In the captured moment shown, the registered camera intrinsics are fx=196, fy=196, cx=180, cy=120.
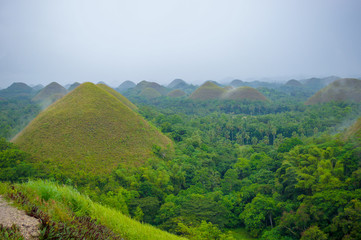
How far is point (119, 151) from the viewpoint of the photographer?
58.3ft

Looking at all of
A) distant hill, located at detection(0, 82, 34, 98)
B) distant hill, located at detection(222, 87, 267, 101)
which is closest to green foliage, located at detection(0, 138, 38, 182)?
distant hill, located at detection(222, 87, 267, 101)

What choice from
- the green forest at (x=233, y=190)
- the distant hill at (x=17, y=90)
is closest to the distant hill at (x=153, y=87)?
the distant hill at (x=17, y=90)

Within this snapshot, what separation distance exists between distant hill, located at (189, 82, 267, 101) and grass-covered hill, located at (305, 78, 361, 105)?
604 inches

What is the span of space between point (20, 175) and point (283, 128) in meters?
34.1

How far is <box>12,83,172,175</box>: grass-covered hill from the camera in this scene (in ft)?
51.4

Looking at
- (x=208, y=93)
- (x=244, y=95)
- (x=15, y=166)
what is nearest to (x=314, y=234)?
(x=15, y=166)

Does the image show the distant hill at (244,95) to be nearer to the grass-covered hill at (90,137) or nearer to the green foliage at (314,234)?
the grass-covered hill at (90,137)

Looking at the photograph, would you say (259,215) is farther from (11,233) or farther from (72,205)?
(11,233)

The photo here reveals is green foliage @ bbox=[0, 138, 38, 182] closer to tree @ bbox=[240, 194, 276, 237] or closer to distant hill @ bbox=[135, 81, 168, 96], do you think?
tree @ bbox=[240, 194, 276, 237]

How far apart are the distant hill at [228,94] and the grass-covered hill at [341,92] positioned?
1534 cm

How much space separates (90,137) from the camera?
18453 millimetres

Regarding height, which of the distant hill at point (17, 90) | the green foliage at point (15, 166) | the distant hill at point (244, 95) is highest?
the distant hill at point (17, 90)

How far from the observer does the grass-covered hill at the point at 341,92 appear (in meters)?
46.2

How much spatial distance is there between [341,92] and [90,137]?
58.3 metres
